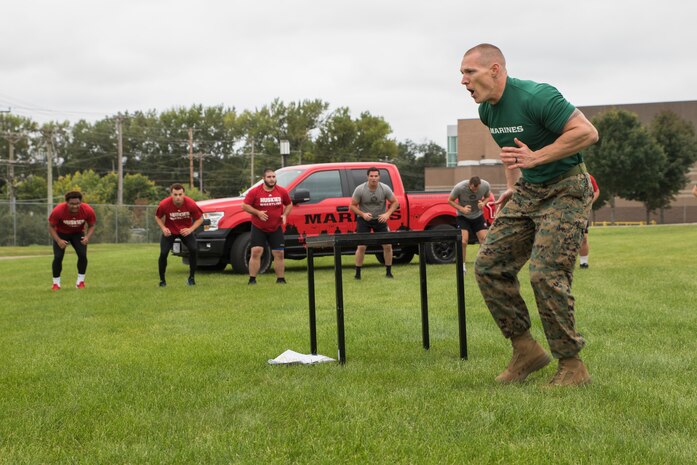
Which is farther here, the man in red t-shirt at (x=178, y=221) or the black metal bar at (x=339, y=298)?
the man in red t-shirt at (x=178, y=221)

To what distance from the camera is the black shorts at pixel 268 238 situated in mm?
14300

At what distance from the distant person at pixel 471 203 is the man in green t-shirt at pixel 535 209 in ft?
33.3

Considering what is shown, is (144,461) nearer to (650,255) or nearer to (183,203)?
(183,203)

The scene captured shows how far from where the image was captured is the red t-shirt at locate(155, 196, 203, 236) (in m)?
14.2

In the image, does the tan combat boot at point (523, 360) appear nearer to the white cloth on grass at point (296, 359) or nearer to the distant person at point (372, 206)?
the white cloth on grass at point (296, 359)

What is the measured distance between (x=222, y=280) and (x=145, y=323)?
5.89 metres

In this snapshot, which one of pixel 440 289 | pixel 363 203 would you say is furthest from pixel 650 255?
pixel 440 289

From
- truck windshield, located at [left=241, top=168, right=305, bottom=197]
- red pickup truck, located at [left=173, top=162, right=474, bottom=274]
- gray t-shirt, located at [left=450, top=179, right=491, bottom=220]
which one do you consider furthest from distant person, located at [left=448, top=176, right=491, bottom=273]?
truck windshield, located at [left=241, top=168, right=305, bottom=197]

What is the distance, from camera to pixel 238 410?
182 inches

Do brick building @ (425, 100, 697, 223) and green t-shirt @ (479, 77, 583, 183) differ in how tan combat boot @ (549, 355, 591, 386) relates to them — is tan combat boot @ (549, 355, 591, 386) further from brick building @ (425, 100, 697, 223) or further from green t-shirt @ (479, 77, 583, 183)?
brick building @ (425, 100, 697, 223)

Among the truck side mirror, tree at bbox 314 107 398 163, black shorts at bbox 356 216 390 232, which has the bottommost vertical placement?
black shorts at bbox 356 216 390 232

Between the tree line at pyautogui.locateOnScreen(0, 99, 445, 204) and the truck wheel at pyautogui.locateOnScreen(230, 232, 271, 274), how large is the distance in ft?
214

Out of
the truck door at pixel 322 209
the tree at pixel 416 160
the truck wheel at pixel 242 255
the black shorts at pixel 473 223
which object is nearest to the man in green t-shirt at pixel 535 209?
the black shorts at pixel 473 223

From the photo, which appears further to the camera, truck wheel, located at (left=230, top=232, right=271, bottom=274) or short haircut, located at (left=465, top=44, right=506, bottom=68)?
truck wheel, located at (left=230, top=232, right=271, bottom=274)
